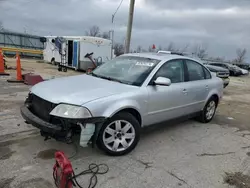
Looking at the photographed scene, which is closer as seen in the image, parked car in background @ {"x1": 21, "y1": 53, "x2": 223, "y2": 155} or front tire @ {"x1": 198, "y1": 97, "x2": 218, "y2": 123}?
parked car in background @ {"x1": 21, "y1": 53, "x2": 223, "y2": 155}

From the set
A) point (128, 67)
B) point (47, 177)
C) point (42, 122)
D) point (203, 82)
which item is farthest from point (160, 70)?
point (47, 177)

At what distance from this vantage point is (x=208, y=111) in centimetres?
568

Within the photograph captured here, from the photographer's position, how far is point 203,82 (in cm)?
527

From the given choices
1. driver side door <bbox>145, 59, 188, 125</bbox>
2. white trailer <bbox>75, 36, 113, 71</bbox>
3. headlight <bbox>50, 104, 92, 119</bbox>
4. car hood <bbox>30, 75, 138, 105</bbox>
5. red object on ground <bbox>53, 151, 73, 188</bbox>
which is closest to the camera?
red object on ground <bbox>53, 151, 73, 188</bbox>

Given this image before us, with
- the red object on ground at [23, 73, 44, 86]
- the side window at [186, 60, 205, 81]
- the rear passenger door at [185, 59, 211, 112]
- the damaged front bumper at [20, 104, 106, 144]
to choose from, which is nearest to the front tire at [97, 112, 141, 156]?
the damaged front bumper at [20, 104, 106, 144]

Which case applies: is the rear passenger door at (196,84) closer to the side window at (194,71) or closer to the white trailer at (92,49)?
the side window at (194,71)

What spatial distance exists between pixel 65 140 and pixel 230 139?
3334 millimetres

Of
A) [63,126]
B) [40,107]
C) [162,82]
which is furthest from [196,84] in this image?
[40,107]

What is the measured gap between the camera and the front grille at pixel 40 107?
3276 millimetres

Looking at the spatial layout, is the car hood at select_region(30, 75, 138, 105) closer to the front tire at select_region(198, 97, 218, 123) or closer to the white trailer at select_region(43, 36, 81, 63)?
the front tire at select_region(198, 97, 218, 123)

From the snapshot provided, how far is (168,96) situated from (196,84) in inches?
42.3

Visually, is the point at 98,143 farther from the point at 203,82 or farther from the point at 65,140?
the point at 203,82

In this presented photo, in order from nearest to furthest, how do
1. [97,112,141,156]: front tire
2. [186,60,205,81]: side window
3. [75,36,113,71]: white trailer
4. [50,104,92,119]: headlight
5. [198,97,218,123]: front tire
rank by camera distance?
[50,104,92,119]: headlight
[97,112,141,156]: front tire
[186,60,205,81]: side window
[198,97,218,123]: front tire
[75,36,113,71]: white trailer

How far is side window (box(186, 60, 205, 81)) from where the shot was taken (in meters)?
4.98
